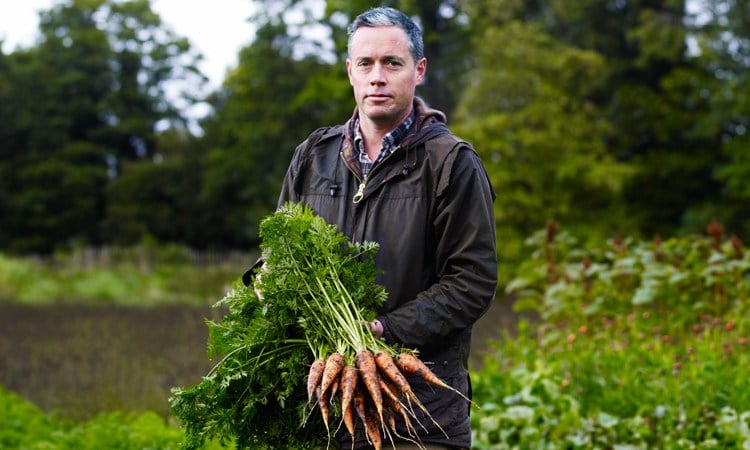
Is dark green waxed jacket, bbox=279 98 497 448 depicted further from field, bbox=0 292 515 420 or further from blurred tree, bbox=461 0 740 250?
blurred tree, bbox=461 0 740 250

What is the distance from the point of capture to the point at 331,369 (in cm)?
304

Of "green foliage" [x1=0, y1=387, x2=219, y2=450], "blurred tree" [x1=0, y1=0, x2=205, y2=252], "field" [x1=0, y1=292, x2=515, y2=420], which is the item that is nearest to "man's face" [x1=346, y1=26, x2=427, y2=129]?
"green foliage" [x1=0, y1=387, x2=219, y2=450]

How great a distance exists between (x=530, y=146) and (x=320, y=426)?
19.6m

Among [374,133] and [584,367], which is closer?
[374,133]

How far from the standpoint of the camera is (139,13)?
46.2 metres

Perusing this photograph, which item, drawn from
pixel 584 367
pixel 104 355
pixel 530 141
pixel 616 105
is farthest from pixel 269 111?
pixel 584 367

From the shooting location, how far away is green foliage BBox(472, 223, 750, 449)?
19.8 feet

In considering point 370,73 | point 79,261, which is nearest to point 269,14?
point 79,261

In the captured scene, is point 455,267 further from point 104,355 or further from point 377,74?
point 104,355

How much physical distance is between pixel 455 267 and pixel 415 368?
14.1 inches

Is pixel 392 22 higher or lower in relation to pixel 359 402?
higher

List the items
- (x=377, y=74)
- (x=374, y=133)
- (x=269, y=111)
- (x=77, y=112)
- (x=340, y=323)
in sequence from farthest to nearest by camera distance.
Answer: (x=77, y=112) < (x=269, y=111) < (x=374, y=133) < (x=377, y=74) < (x=340, y=323)

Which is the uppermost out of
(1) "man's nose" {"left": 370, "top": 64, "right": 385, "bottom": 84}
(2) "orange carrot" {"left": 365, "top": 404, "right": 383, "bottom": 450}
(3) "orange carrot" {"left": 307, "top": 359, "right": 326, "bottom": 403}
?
(1) "man's nose" {"left": 370, "top": 64, "right": 385, "bottom": 84}

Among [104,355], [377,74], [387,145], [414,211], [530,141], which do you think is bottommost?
[104,355]
